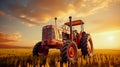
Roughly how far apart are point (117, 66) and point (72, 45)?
356cm

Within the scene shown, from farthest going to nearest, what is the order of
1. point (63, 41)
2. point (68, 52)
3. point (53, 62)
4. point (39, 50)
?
point (39, 50), point (63, 41), point (68, 52), point (53, 62)

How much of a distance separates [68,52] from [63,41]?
2.39m

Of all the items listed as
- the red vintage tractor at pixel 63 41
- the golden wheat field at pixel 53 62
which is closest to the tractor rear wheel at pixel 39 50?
the red vintage tractor at pixel 63 41

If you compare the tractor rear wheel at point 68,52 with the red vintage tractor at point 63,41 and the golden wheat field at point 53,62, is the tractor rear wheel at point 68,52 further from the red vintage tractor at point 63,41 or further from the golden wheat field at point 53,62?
the golden wheat field at point 53,62

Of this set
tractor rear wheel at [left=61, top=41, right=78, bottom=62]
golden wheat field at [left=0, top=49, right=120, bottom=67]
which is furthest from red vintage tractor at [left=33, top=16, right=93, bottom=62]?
golden wheat field at [left=0, top=49, right=120, bottom=67]

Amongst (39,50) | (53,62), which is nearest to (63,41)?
(39,50)

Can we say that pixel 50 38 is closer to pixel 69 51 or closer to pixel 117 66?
pixel 69 51

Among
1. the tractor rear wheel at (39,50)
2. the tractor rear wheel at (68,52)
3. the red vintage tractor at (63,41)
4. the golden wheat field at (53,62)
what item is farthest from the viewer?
the tractor rear wheel at (39,50)

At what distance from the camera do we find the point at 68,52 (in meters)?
11.2

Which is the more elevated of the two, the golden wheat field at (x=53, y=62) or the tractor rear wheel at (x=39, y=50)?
the tractor rear wheel at (x=39, y=50)

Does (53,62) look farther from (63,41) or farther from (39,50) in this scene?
(39,50)

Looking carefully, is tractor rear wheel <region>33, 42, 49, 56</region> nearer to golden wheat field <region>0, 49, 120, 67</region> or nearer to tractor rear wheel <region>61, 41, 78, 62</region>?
golden wheat field <region>0, 49, 120, 67</region>

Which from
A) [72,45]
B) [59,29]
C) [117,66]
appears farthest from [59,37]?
[117,66]

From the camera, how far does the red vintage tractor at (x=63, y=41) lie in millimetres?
11042
